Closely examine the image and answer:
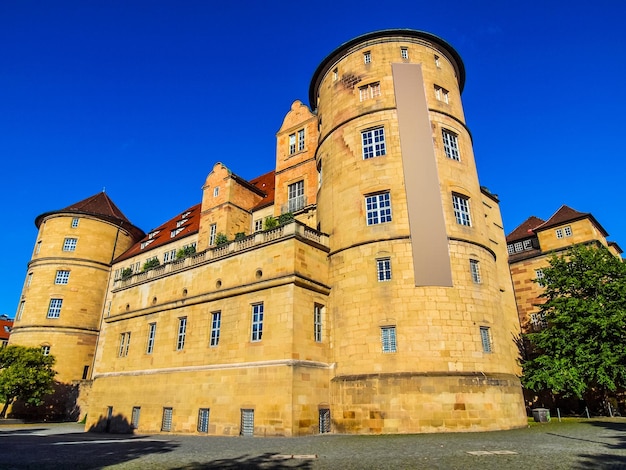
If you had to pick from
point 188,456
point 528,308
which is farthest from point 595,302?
point 188,456

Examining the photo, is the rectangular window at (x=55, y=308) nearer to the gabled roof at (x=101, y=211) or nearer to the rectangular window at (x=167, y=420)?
the gabled roof at (x=101, y=211)

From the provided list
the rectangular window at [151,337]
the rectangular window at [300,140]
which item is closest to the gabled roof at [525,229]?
the rectangular window at [300,140]

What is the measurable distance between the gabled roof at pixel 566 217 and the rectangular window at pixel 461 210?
45.7ft

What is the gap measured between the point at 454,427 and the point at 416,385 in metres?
2.29

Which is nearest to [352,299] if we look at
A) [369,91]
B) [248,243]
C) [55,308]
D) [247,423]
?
[248,243]

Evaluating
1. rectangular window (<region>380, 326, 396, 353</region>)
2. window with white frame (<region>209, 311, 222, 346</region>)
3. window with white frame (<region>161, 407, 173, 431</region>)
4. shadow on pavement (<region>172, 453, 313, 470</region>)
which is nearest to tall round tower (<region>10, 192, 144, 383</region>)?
window with white frame (<region>161, 407, 173, 431</region>)

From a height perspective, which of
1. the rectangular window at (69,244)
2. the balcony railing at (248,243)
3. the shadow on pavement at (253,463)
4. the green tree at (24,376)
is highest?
the rectangular window at (69,244)

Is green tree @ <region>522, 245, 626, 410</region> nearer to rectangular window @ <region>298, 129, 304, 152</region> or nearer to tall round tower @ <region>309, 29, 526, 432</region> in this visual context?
tall round tower @ <region>309, 29, 526, 432</region>

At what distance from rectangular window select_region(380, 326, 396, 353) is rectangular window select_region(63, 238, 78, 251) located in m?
38.9

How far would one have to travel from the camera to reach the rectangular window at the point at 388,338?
2062 cm

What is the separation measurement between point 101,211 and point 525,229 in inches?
1787

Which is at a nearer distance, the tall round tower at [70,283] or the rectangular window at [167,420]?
the rectangular window at [167,420]

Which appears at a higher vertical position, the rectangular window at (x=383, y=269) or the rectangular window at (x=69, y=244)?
the rectangular window at (x=69, y=244)

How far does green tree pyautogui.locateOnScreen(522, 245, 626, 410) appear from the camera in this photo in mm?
22453
